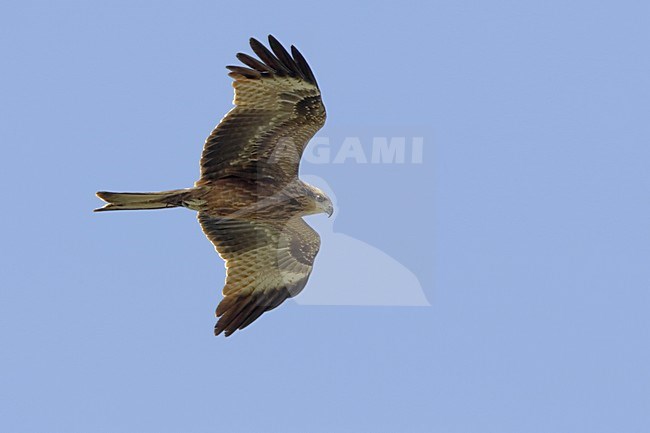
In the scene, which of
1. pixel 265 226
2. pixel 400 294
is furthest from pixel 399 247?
pixel 265 226

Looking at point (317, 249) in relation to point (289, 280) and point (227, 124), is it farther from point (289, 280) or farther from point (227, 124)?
point (227, 124)

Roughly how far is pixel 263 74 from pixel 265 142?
0.78m

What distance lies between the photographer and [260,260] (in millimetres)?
12992

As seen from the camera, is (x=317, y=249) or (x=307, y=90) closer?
(x=307, y=90)

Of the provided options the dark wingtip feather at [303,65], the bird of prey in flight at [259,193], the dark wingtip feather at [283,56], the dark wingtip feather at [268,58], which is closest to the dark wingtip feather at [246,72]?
the bird of prey in flight at [259,193]

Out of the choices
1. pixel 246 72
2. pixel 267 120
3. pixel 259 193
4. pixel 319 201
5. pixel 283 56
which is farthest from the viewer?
pixel 319 201

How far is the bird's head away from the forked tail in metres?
1.29

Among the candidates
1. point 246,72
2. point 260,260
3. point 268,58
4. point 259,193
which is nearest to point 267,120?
point 246,72

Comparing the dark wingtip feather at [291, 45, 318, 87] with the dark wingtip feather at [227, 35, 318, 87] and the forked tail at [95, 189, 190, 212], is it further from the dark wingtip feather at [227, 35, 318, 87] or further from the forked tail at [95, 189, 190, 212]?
the forked tail at [95, 189, 190, 212]

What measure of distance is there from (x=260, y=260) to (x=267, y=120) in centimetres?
177

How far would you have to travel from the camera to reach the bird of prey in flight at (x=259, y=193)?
11680 millimetres

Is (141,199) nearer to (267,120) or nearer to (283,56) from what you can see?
(267,120)

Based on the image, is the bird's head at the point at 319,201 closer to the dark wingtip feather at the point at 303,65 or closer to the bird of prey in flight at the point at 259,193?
the bird of prey in flight at the point at 259,193

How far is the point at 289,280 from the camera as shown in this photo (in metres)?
13.0
